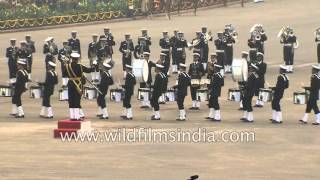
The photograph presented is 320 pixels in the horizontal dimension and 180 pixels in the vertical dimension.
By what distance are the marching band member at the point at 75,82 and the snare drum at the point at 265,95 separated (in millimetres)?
6105

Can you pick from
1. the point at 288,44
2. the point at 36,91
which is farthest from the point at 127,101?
the point at 288,44

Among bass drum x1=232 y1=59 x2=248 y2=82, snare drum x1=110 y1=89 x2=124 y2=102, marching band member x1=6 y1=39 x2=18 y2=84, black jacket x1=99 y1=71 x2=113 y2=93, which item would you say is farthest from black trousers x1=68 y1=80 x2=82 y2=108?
marching band member x1=6 y1=39 x2=18 y2=84

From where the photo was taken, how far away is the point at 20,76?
24.1m

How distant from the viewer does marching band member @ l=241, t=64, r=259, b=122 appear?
2317 centimetres

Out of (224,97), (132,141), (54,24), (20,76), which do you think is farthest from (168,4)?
(132,141)

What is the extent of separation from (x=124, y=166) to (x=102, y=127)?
4759mm

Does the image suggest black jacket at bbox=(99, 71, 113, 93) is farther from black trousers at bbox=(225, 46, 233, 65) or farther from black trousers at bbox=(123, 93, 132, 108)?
black trousers at bbox=(225, 46, 233, 65)

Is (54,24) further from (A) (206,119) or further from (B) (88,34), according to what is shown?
(A) (206,119)

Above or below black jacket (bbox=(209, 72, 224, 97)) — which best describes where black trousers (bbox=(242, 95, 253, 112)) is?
below

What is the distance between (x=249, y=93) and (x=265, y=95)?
1.72 m

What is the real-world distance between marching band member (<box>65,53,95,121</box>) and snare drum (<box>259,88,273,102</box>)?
20.0 feet

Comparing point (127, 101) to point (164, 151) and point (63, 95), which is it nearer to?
point (63, 95)

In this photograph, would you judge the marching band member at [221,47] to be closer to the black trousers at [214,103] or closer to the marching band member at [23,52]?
the marching band member at [23,52]

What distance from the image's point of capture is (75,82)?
2147 cm
